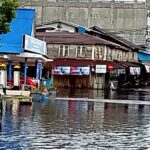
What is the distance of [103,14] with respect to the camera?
314 ft

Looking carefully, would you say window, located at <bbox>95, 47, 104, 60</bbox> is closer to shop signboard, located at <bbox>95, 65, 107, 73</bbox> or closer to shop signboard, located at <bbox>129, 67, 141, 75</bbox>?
shop signboard, located at <bbox>95, 65, 107, 73</bbox>

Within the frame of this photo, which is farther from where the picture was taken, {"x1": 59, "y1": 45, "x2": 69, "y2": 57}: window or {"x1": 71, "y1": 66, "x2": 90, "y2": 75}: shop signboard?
{"x1": 59, "y1": 45, "x2": 69, "y2": 57}: window

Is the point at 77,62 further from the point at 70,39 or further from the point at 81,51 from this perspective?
the point at 70,39

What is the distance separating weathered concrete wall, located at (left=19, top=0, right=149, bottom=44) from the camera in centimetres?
9500

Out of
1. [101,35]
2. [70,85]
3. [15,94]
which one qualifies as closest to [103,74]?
→ [70,85]

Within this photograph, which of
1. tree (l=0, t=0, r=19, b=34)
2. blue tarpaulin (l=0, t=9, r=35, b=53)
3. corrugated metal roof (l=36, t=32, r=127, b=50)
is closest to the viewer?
tree (l=0, t=0, r=19, b=34)

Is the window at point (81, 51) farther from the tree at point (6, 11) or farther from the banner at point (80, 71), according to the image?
the tree at point (6, 11)

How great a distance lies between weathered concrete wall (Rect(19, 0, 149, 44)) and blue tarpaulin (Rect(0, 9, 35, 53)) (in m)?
59.5

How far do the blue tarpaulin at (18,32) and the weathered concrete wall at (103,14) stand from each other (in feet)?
195

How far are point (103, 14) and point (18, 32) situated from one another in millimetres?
62223

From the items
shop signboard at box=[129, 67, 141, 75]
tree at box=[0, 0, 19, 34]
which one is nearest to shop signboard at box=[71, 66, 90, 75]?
shop signboard at box=[129, 67, 141, 75]

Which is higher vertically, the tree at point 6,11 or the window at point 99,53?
the window at point 99,53

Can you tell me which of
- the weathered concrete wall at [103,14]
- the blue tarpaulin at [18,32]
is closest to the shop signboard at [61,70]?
the blue tarpaulin at [18,32]

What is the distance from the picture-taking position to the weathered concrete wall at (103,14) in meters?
95.0
